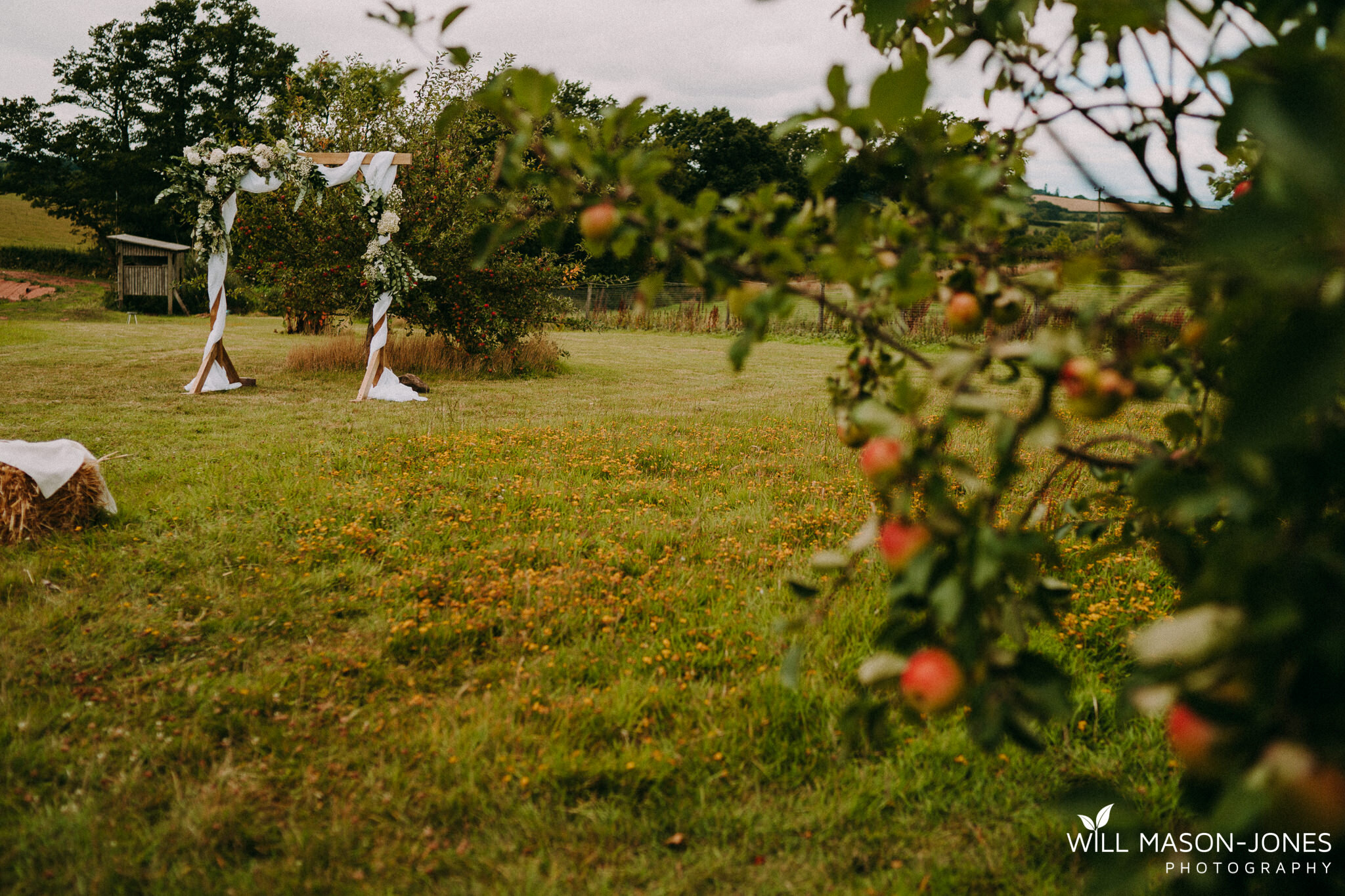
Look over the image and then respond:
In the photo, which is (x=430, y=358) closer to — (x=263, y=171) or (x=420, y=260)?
(x=420, y=260)

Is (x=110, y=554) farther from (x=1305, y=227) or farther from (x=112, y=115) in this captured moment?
(x=112, y=115)

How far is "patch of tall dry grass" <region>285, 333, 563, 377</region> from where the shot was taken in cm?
978

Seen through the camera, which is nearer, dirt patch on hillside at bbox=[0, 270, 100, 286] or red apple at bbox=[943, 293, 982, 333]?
red apple at bbox=[943, 293, 982, 333]

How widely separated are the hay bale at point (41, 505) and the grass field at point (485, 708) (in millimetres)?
148

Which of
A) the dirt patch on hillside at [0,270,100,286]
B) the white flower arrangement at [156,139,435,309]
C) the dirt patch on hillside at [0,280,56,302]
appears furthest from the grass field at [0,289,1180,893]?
the dirt patch on hillside at [0,270,100,286]

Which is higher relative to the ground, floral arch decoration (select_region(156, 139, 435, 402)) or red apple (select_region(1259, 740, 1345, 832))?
floral arch decoration (select_region(156, 139, 435, 402))

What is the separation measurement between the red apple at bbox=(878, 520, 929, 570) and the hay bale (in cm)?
378

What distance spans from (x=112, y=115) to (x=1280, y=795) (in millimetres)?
43549

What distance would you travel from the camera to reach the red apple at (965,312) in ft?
3.62

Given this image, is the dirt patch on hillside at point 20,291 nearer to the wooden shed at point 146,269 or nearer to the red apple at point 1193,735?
the wooden shed at point 146,269

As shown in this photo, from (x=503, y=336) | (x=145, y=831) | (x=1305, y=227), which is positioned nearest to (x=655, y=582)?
(x=145, y=831)

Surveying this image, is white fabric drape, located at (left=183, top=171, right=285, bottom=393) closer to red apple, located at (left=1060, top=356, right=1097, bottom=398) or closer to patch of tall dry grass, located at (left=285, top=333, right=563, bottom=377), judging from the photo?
patch of tall dry grass, located at (left=285, top=333, right=563, bottom=377)

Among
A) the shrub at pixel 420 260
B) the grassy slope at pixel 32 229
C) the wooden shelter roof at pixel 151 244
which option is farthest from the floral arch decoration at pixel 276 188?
the grassy slope at pixel 32 229

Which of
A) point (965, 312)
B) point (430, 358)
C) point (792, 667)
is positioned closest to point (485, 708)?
point (792, 667)
